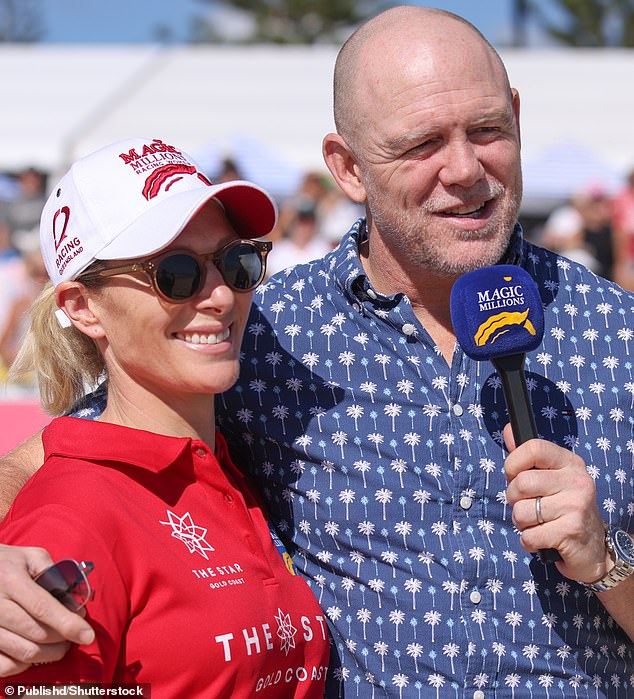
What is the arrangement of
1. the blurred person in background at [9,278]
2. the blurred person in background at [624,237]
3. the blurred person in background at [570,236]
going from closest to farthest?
the blurred person in background at [9,278], the blurred person in background at [624,237], the blurred person in background at [570,236]

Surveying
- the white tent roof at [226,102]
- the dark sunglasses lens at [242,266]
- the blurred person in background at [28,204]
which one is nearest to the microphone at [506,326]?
the dark sunglasses lens at [242,266]

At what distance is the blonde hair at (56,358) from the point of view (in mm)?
2408

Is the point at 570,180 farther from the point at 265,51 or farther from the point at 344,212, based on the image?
the point at 265,51

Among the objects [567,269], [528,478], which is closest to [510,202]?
[567,269]

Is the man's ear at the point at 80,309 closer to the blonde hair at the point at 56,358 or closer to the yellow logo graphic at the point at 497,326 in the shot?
the blonde hair at the point at 56,358

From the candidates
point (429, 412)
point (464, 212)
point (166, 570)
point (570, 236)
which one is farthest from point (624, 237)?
point (166, 570)

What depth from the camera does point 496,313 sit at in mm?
2166

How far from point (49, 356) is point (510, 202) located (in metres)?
1.21

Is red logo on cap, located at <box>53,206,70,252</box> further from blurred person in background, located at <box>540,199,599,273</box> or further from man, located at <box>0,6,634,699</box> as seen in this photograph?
blurred person in background, located at <box>540,199,599,273</box>

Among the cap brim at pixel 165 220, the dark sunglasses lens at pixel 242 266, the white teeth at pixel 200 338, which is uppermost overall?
the cap brim at pixel 165 220

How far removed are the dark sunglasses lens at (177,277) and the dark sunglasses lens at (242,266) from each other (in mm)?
85

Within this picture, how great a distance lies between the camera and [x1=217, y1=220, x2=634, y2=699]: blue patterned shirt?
2.36 metres

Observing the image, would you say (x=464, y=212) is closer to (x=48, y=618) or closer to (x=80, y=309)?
(x=80, y=309)

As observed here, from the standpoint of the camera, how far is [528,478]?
2.00 meters
